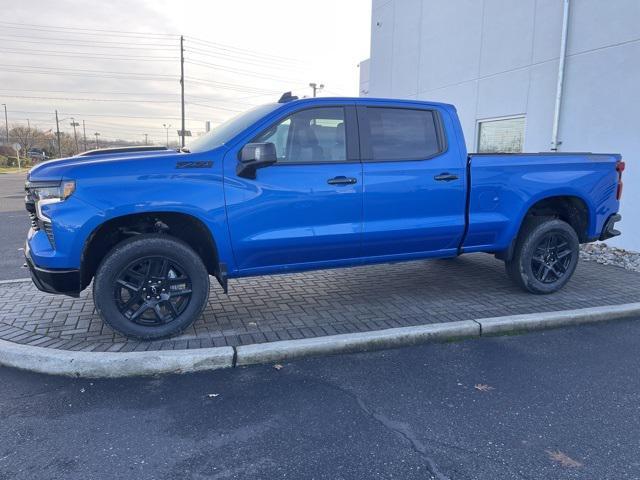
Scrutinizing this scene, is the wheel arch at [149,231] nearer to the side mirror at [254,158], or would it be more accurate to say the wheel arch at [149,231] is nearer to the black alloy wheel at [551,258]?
the side mirror at [254,158]

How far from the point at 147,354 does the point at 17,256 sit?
5143 mm

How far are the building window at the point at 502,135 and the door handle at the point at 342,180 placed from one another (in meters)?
6.48

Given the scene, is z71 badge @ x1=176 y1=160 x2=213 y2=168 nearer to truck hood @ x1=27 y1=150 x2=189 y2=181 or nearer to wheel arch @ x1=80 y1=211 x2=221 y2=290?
truck hood @ x1=27 y1=150 x2=189 y2=181

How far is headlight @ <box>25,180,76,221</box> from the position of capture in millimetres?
3732

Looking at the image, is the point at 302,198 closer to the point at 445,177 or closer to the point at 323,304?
the point at 323,304

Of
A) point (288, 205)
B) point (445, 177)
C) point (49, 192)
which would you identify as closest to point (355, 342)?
point (288, 205)

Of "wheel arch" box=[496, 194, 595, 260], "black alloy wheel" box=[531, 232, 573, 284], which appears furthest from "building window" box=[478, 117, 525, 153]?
"black alloy wheel" box=[531, 232, 573, 284]

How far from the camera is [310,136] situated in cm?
449

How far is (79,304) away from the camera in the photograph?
198 inches

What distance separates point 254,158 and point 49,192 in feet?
5.24

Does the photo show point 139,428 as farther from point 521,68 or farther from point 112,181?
point 521,68

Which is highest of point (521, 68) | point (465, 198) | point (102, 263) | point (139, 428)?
point (521, 68)

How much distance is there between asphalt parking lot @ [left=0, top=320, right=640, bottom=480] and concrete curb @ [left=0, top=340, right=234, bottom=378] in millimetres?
86

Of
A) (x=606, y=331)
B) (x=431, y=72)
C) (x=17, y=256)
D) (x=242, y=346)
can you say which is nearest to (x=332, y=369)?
(x=242, y=346)
